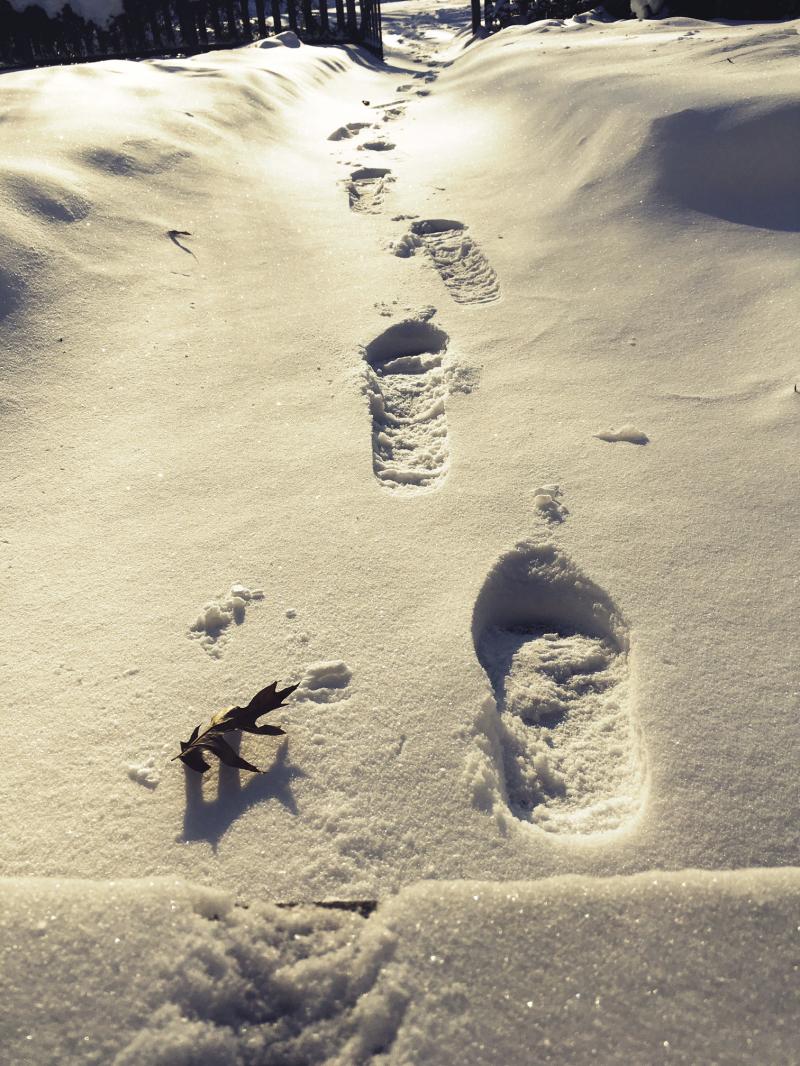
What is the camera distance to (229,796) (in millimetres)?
1030

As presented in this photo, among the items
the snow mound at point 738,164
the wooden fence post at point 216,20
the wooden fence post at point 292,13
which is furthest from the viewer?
the wooden fence post at point 292,13

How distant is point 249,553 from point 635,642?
74 cm

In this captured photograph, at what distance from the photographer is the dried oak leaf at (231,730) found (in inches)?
41.6

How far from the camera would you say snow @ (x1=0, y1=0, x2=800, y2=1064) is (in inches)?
33.0

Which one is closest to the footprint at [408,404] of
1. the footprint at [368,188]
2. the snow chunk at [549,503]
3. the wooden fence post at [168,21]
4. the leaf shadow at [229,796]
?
the snow chunk at [549,503]

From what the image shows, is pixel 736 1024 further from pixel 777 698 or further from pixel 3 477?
pixel 3 477

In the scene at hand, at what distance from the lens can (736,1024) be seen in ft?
2.62

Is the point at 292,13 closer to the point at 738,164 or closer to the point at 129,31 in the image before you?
the point at 129,31

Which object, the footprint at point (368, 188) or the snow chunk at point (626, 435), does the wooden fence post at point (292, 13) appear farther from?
the snow chunk at point (626, 435)

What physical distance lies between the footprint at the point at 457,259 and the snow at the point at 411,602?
0.02m

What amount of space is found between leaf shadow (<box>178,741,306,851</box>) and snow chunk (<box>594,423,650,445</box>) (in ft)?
3.50

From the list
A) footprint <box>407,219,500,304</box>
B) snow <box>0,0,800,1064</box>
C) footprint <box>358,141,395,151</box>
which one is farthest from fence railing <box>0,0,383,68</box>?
footprint <box>407,219,500,304</box>

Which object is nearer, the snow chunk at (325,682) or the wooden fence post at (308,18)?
the snow chunk at (325,682)

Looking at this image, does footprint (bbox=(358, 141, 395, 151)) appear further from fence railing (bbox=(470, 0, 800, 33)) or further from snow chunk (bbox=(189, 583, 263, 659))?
fence railing (bbox=(470, 0, 800, 33))
